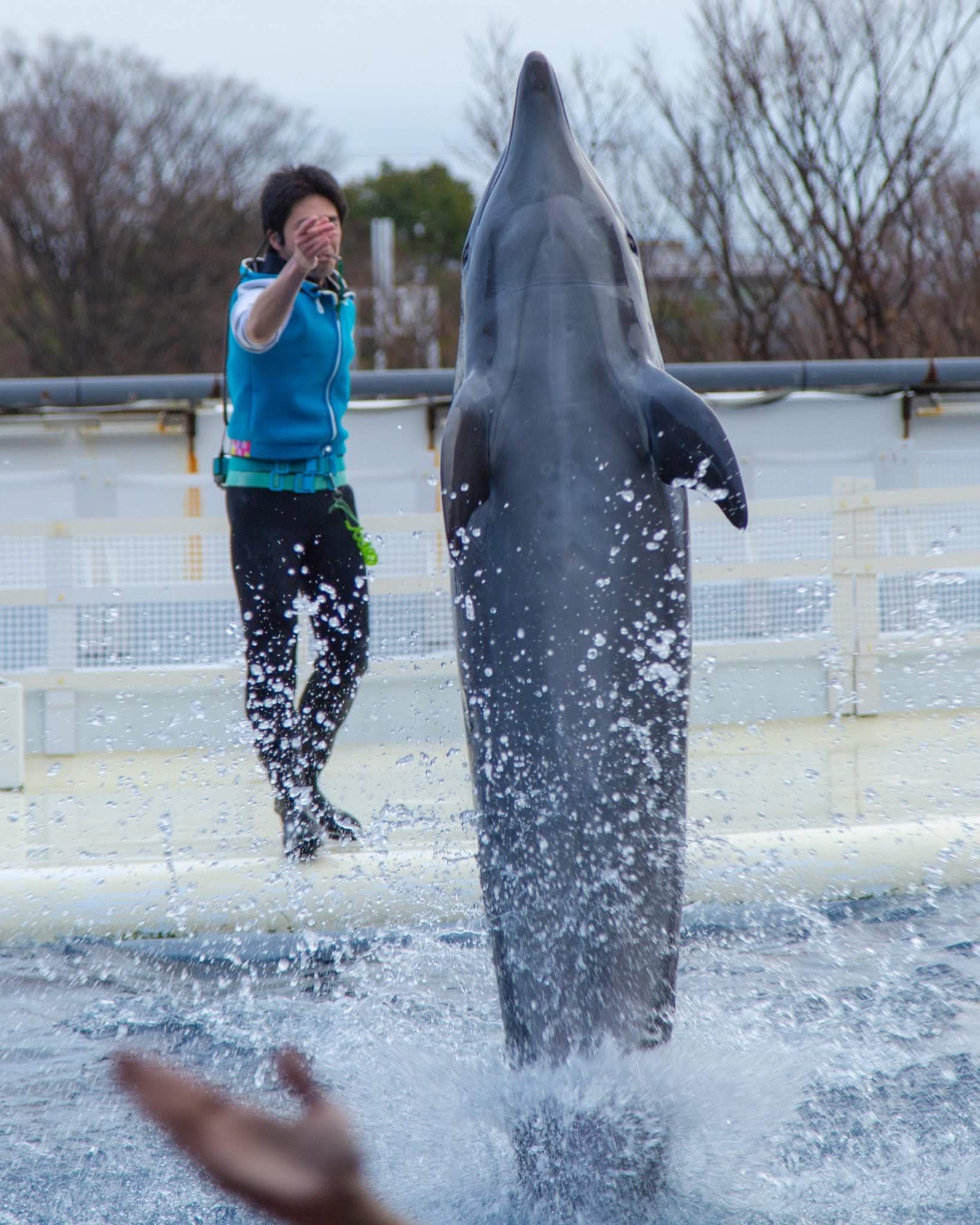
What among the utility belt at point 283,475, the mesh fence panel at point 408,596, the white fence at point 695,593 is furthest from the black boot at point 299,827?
the mesh fence panel at point 408,596

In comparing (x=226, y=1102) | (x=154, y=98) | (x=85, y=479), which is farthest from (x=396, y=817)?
(x=154, y=98)

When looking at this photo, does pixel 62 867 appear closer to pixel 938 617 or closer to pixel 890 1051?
pixel 890 1051

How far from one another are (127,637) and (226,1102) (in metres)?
5.08

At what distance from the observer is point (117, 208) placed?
2684cm

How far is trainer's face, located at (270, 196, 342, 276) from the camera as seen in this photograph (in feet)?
14.1

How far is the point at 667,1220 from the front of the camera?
257 centimetres

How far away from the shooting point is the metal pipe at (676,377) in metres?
10.3

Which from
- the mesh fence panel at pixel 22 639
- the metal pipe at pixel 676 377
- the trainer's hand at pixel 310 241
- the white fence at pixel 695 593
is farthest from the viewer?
the metal pipe at pixel 676 377

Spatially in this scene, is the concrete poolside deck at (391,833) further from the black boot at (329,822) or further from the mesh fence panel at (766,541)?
the mesh fence panel at (766,541)

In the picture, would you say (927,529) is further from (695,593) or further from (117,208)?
(117,208)

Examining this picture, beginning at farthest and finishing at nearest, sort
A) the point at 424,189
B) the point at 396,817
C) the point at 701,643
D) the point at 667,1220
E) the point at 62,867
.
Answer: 1. the point at 424,189
2. the point at 701,643
3. the point at 396,817
4. the point at 62,867
5. the point at 667,1220

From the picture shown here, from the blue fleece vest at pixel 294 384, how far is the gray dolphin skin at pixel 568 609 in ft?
5.15

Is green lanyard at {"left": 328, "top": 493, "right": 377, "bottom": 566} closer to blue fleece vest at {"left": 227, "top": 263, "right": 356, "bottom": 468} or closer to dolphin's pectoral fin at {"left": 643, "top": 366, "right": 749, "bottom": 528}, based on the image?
blue fleece vest at {"left": 227, "top": 263, "right": 356, "bottom": 468}

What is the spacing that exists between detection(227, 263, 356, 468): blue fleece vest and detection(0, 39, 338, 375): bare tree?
77.5ft
